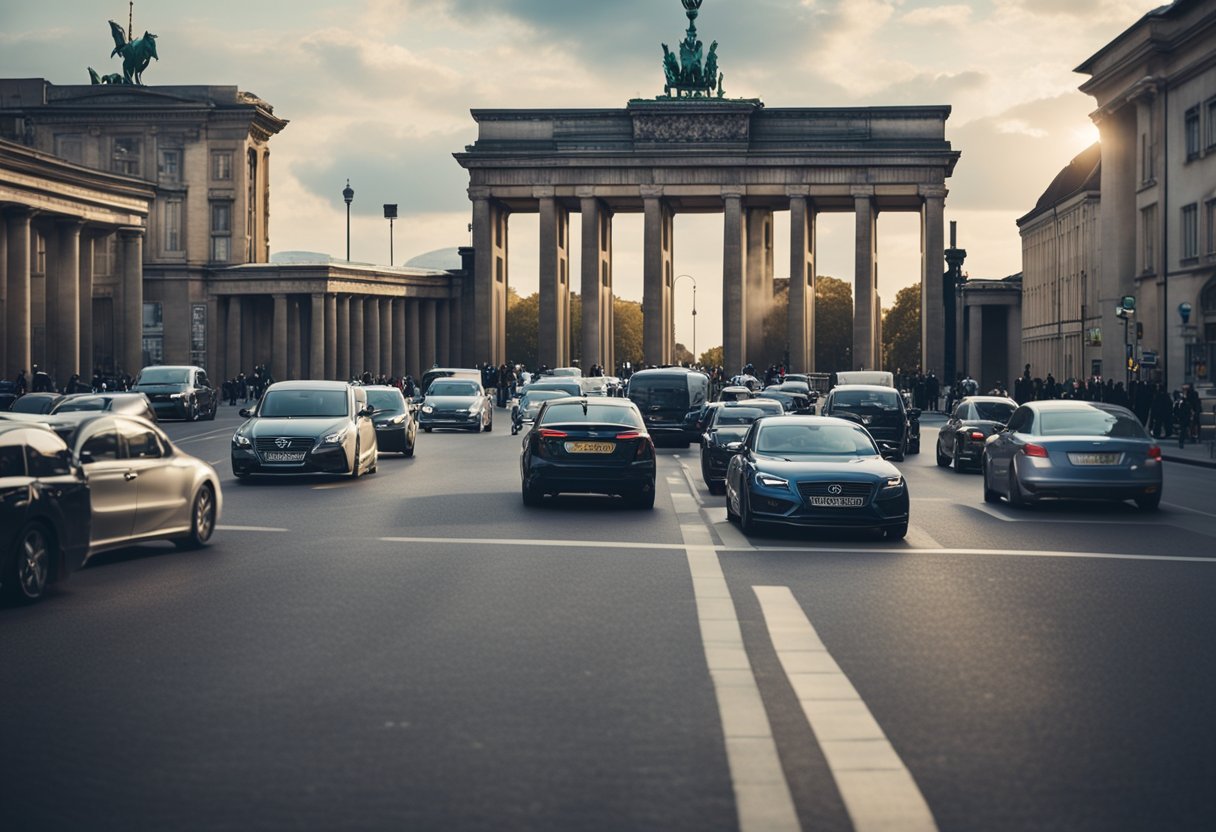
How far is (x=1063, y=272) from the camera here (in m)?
99.9

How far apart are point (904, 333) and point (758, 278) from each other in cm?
4369

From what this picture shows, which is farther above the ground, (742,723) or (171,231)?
(171,231)

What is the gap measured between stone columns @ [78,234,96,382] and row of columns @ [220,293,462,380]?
52.2ft

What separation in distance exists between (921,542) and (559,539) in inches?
141

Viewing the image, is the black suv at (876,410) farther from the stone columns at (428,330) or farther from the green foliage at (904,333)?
the green foliage at (904,333)

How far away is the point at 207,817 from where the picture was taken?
6102 mm

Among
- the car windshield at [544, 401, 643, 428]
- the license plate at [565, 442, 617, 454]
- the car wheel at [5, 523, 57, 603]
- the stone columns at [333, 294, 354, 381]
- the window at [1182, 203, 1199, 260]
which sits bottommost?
the car wheel at [5, 523, 57, 603]

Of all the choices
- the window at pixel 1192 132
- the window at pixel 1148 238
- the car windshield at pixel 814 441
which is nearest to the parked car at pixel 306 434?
the car windshield at pixel 814 441

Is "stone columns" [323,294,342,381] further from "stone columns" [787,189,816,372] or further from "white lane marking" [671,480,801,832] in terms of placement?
"white lane marking" [671,480,801,832]

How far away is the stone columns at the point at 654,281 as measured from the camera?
102 m

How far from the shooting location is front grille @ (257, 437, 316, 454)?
26.5 meters

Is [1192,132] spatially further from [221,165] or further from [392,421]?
[221,165]

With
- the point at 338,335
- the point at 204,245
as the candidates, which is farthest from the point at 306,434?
the point at 204,245

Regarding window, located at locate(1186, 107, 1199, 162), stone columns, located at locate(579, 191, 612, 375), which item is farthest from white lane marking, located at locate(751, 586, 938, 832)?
stone columns, located at locate(579, 191, 612, 375)
